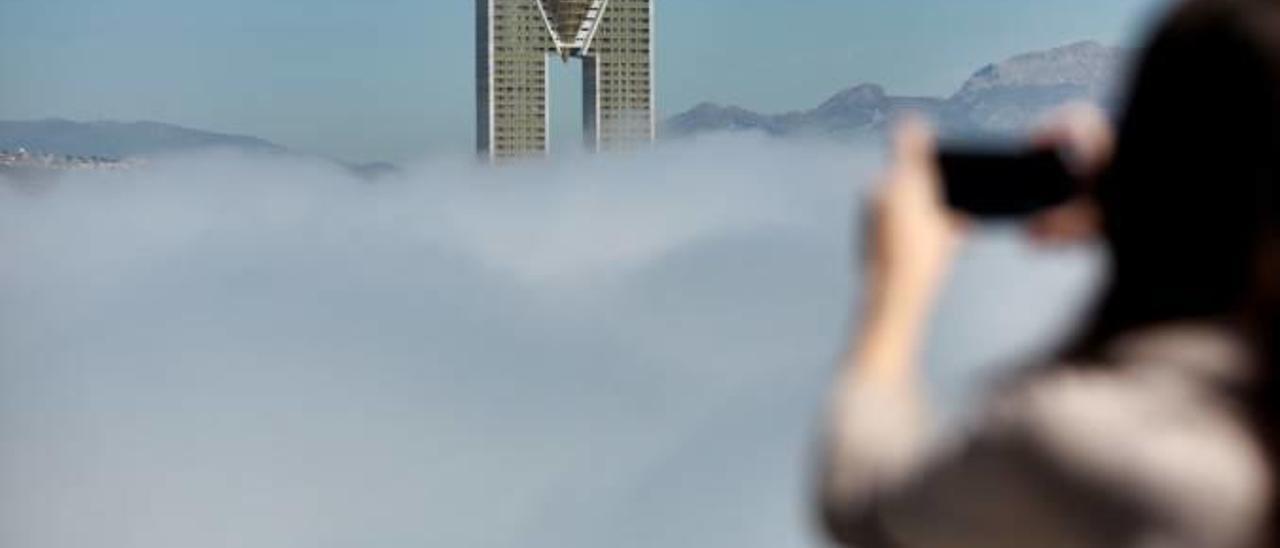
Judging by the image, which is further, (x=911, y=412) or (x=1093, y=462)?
(x=911, y=412)

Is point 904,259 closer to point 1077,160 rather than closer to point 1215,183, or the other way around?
point 1077,160

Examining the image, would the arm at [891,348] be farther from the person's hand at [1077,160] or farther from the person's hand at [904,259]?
the person's hand at [1077,160]

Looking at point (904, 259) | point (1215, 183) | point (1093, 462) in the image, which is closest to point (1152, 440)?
point (1093, 462)

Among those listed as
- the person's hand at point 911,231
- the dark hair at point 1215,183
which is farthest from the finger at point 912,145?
the dark hair at point 1215,183

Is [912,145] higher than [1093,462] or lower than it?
higher

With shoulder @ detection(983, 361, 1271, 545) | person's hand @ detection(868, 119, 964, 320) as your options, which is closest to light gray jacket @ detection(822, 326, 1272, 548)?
shoulder @ detection(983, 361, 1271, 545)

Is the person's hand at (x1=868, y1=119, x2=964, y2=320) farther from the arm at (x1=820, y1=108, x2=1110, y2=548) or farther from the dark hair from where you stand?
the dark hair

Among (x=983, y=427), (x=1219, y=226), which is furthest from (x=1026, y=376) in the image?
(x=1219, y=226)
